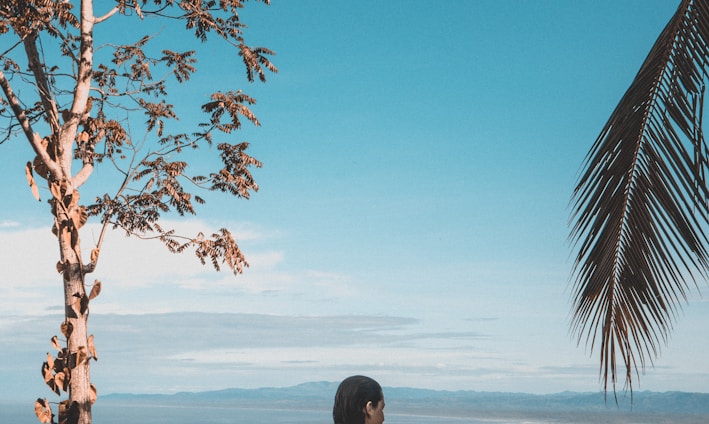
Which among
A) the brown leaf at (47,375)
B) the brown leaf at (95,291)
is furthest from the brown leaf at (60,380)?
the brown leaf at (95,291)

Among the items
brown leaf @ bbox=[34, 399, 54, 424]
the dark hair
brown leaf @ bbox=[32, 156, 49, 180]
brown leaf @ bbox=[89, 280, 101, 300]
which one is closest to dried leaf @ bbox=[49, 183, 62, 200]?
brown leaf @ bbox=[32, 156, 49, 180]

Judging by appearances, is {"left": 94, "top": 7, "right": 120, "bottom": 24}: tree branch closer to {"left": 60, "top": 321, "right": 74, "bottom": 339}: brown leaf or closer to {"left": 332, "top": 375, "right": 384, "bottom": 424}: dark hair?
{"left": 60, "top": 321, "right": 74, "bottom": 339}: brown leaf

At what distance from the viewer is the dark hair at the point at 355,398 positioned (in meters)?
3.47

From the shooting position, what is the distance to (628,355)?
6.09 meters

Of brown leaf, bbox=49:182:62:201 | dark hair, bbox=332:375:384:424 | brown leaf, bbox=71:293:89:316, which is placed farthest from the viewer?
brown leaf, bbox=49:182:62:201

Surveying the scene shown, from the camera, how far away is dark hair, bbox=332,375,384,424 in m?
3.47

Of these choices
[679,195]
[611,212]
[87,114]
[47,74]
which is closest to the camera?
[679,195]

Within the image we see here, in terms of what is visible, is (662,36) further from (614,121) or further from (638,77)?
(614,121)

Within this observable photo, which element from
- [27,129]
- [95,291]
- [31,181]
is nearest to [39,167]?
[31,181]

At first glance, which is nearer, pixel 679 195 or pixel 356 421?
pixel 356 421

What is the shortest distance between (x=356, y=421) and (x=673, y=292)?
10.6 feet

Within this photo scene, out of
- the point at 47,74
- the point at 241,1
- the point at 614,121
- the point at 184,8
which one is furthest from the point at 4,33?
the point at 614,121

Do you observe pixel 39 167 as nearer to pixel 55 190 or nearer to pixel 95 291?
pixel 55 190

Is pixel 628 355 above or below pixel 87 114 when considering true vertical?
below
